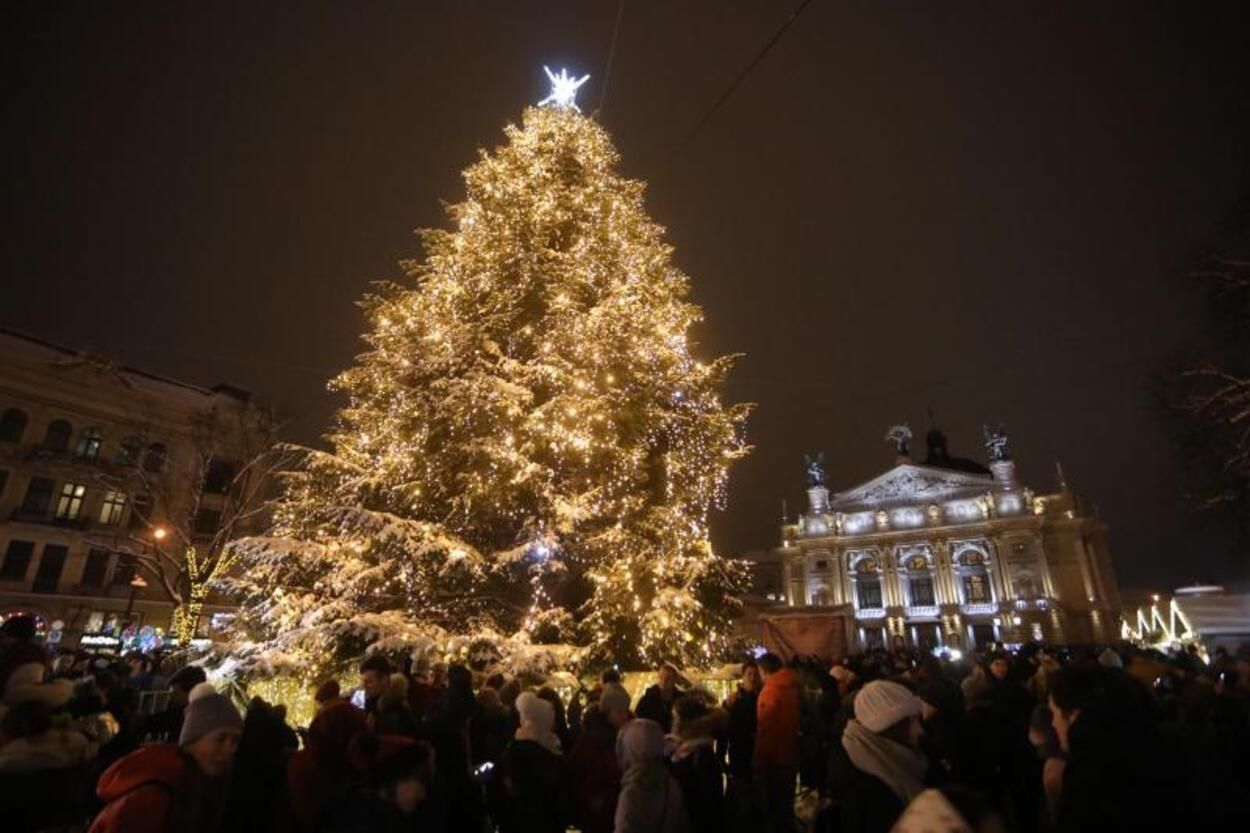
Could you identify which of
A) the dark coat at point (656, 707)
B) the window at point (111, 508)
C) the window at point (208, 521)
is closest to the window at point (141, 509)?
the window at point (111, 508)

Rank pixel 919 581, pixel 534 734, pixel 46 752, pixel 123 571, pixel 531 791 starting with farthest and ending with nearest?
pixel 919 581 → pixel 123 571 → pixel 534 734 → pixel 531 791 → pixel 46 752

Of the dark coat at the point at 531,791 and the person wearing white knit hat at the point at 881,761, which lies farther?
the dark coat at the point at 531,791

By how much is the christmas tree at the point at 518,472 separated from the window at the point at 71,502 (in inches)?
1180

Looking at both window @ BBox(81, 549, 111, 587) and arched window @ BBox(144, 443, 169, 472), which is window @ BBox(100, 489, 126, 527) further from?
arched window @ BBox(144, 443, 169, 472)

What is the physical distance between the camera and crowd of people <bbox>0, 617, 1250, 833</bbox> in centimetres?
254

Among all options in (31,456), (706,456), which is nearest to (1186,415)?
(706,456)

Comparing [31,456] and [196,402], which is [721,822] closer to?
[31,456]

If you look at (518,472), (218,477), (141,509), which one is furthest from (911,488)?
(518,472)

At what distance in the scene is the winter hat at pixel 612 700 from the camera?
525cm

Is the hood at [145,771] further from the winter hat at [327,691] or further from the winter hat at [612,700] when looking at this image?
the winter hat at [612,700]

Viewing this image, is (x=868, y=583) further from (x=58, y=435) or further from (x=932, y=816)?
(x=932, y=816)

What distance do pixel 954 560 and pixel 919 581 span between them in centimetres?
459

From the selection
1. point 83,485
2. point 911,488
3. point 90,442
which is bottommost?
point 83,485

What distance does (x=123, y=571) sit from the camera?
33469mm
